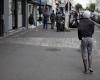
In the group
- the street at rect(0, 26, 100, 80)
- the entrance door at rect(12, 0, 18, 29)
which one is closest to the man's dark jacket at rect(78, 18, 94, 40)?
the street at rect(0, 26, 100, 80)

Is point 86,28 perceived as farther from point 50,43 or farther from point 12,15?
point 12,15

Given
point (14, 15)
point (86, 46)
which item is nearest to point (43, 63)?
point (86, 46)

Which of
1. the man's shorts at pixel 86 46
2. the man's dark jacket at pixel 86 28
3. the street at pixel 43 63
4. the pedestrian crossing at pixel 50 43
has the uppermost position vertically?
the man's dark jacket at pixel 86 28

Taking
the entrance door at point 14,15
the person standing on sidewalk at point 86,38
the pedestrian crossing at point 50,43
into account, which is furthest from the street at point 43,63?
the entrance door at point 14,15

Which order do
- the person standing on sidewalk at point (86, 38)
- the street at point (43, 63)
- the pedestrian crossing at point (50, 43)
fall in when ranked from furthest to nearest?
the pedestrian crossing at point (50, 43), the person standing on sidewalk at point (86, 38), the street at point (43, 63)

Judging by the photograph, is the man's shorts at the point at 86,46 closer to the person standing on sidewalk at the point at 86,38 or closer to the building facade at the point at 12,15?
the person standing on sidewalk at the point at 86,38

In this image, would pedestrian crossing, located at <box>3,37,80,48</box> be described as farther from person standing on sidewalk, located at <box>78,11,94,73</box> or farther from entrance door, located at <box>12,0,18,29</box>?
person standing on sidewalk, located at <box>78,11,94,73</box>

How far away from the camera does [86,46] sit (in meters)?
11.5

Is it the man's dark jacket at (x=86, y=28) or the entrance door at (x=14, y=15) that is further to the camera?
the entrance door at (x=14, y=15)

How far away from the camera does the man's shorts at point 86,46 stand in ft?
37.7

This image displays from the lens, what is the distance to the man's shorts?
11477mm

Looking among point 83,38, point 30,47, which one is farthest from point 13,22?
point 83,38

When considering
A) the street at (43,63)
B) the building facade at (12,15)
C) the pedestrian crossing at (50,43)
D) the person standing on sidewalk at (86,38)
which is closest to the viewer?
the street at (43,63)

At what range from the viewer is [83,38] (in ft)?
37.9
